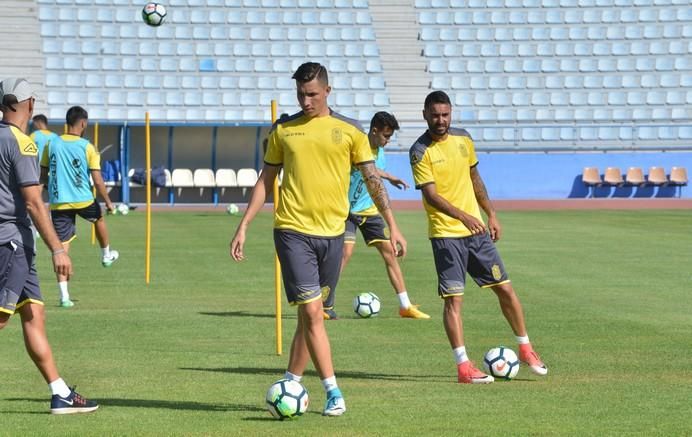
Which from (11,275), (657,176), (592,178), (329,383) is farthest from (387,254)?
(657,176)

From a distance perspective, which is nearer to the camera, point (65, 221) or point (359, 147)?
point (359, 147)

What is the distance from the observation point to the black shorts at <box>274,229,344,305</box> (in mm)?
8078

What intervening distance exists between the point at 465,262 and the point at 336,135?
223cm

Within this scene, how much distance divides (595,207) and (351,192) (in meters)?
24.6

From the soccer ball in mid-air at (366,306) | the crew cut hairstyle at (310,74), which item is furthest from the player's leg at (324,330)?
the soccer ball in mid-air at (366,306)

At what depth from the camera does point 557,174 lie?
132ft

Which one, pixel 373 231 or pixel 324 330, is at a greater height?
pixel 373 231

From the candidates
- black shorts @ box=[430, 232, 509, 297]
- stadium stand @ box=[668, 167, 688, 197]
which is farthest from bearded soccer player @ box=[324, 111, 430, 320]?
stadium stand @ box=[668, 167, 688, 197]

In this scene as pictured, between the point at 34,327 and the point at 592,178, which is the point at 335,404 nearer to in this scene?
the point at 34,327

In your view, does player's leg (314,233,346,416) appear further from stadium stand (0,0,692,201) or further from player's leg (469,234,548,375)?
stadium stand (0,0,692,201)

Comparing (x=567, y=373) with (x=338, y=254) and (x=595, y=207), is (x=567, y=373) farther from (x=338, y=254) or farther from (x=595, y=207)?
(x=595, y=207)

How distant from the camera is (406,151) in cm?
3944

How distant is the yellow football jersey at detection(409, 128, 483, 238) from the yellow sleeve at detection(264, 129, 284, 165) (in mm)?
1785

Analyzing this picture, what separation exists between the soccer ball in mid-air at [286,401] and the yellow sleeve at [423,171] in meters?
2.45
